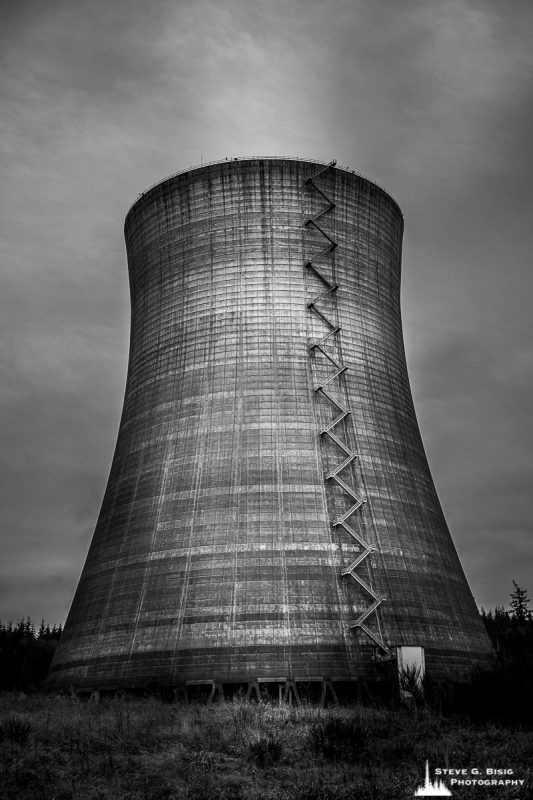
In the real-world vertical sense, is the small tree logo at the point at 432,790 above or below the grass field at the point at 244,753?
below

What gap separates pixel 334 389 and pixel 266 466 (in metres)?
2.93

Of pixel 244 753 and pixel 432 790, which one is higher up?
pixel 244 753

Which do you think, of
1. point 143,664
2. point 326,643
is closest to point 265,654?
point 326,643

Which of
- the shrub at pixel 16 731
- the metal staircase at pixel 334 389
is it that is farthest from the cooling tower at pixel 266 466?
the shrub at pixel 16 731

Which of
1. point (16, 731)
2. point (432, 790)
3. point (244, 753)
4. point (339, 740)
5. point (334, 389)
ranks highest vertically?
point (334, 389)

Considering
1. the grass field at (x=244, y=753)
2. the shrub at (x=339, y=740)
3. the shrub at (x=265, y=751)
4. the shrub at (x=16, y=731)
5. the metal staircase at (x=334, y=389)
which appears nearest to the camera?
the grass field at (x=244, y=753)

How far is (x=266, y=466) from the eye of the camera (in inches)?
826

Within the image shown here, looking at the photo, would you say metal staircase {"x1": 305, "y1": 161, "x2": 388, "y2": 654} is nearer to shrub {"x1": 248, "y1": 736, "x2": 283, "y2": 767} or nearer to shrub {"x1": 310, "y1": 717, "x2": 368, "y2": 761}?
shrub {"x1": 310, "y1": 717, "x2": 368, "y2": 761}

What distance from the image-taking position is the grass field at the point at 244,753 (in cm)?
1200

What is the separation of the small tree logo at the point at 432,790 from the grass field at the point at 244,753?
0.70ft

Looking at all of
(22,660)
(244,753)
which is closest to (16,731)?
(244,753)

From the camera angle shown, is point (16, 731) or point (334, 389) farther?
point (334, 389)

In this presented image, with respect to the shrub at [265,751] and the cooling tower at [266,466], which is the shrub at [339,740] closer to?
the shrub at [265,751]

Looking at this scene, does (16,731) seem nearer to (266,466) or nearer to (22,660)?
(266,466)
